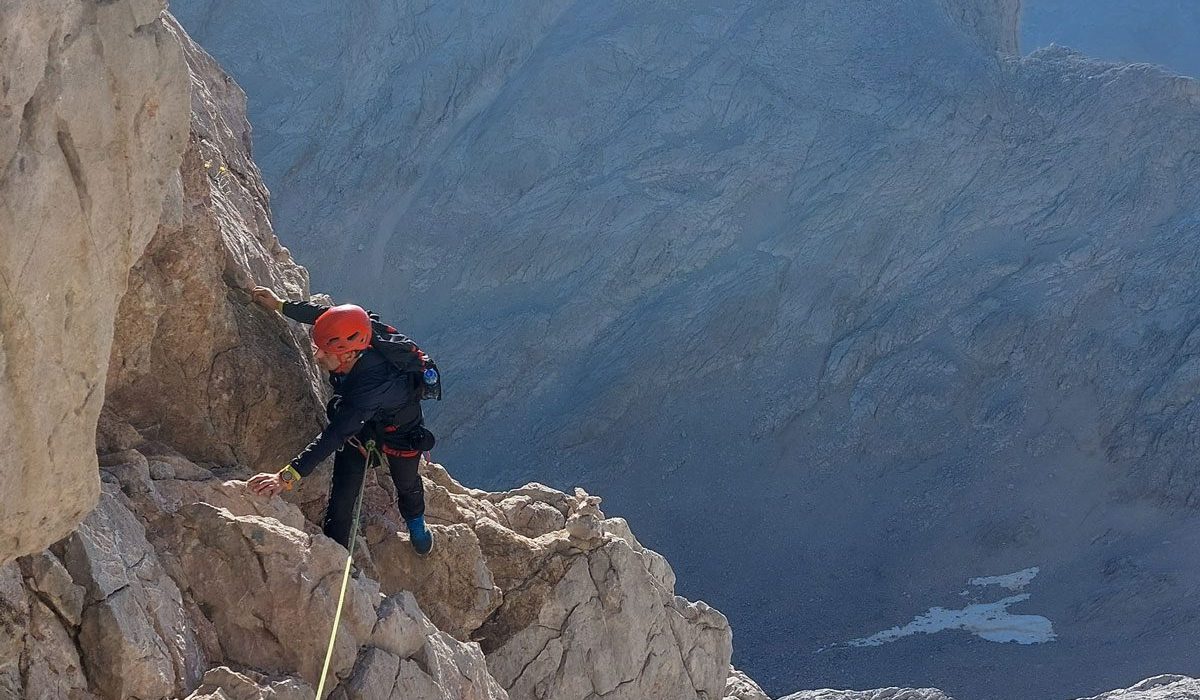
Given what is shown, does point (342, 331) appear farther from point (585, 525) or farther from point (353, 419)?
point (585, 525)

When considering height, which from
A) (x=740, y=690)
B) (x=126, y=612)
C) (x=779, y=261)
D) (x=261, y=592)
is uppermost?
(x=779, y=261)

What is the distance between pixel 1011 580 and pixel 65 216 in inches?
1328

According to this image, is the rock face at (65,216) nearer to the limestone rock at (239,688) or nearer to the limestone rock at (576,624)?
the limestone rock at (239,688)

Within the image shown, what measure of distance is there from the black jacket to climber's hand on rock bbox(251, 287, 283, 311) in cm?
29

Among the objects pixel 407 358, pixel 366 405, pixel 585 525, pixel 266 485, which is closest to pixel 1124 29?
pixel 585 525

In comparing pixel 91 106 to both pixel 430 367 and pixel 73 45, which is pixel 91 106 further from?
pixel 430 367

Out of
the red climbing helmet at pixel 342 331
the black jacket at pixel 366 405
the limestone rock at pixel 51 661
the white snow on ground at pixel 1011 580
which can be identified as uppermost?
the white snow on ground at pixel 1011 580

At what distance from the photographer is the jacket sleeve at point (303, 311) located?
8.08 metres

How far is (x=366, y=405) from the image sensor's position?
764 cm

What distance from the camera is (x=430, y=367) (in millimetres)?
8180

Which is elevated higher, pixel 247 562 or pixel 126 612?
pixel 247 562

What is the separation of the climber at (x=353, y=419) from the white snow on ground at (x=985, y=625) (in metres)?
25.2

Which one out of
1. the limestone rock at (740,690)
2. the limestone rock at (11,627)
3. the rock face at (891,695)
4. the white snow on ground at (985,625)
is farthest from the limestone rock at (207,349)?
the white snow on ground at (985,625)

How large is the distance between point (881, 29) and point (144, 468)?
138ft
